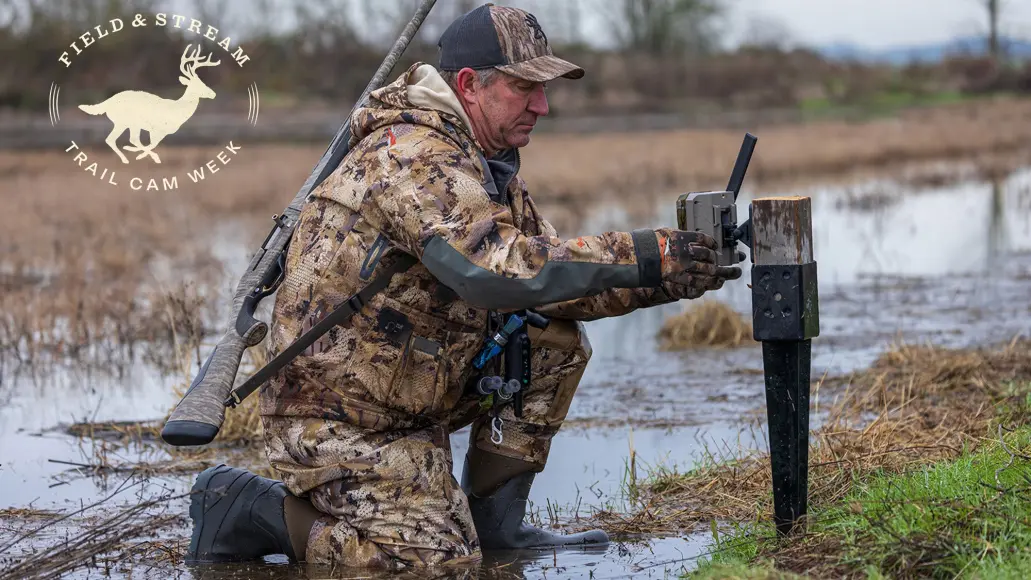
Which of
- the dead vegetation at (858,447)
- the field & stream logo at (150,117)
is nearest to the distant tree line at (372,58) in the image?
the field & stream logo at (150,117)

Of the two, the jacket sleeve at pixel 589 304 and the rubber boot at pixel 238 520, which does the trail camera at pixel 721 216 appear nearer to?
the jacket sleeve at pixel 589 304

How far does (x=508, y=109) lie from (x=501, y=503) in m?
1.51

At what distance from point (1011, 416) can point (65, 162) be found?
20206 millimetres

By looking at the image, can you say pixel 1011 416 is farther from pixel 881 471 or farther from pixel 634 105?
pixel 634 105

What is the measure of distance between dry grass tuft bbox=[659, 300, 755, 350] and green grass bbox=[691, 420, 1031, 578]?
4.25 metres

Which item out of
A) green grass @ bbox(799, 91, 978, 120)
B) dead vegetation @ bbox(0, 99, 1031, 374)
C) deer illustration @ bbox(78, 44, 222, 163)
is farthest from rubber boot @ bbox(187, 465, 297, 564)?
green grass @ bbox(799, 91, 978, 120)

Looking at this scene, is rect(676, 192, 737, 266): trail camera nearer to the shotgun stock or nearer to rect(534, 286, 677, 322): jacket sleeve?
rect(534, 286, 677, 322): jacket sleeve

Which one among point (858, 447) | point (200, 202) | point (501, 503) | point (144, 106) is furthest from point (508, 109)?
point (200, 202)

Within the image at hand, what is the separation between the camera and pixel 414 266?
4.65 meters

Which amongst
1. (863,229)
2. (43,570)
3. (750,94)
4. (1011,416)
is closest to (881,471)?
(1011,416)

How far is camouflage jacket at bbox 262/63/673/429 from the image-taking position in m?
4.30

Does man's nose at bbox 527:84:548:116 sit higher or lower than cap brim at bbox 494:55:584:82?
lower

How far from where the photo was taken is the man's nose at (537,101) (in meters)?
→ 4.80

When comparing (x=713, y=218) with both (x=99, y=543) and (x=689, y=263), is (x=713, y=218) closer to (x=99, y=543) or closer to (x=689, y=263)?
(x=689, y=263)
